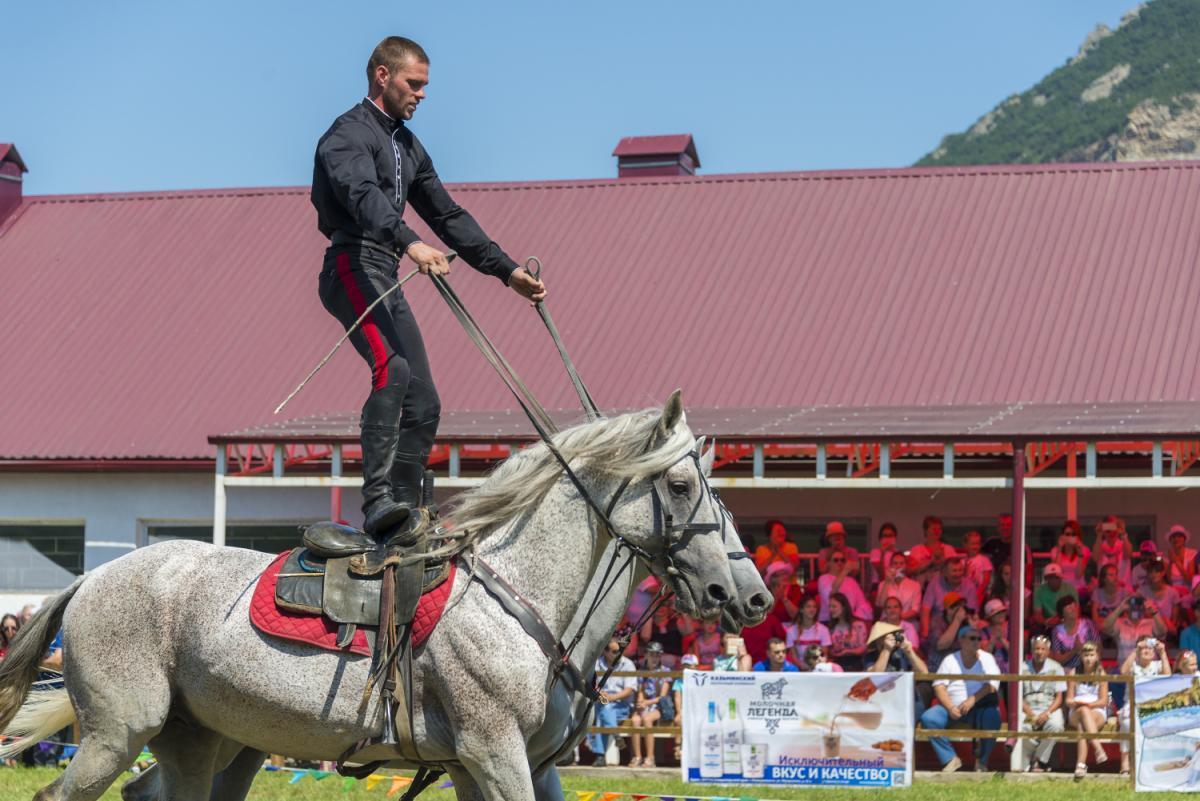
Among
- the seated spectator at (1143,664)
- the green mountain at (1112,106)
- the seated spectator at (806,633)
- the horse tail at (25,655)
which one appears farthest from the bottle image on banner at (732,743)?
the green mountain at (1112,106)

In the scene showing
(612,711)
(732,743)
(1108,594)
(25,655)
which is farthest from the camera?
(612,711)

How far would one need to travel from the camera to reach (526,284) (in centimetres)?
679

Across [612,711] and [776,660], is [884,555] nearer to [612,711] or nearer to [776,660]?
[776,660]

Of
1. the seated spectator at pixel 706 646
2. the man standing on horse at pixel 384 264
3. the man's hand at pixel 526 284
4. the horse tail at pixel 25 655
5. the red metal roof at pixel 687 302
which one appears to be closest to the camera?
the man standing on horse at pixel 384 264

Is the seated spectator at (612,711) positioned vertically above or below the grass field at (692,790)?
above

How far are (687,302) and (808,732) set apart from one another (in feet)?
31.3

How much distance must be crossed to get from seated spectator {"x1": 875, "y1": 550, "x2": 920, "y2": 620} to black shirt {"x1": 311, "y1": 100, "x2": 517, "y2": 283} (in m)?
8.84

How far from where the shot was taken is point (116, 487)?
70.6 ft

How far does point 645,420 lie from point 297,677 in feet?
5.13

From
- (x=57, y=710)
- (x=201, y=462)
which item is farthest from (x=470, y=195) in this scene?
(x=57, y=710)

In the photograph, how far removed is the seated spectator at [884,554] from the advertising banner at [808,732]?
1.89 meters

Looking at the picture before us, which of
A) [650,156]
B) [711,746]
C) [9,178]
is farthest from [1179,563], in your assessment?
[9,178]

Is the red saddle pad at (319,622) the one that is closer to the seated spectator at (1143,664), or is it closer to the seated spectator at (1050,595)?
the seated spectator at (1143,664)

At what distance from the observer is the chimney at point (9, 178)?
27.1 m
